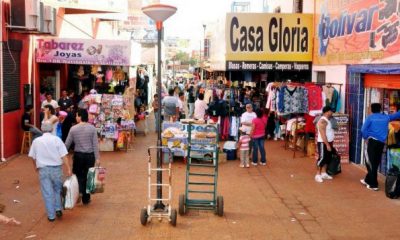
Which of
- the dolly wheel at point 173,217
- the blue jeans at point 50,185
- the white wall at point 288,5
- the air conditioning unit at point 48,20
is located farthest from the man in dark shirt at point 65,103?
the dolly wheel at point 173,217

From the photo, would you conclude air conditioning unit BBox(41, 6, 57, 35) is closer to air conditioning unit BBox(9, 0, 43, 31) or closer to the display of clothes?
air conditioning unit BBox(9, 0, 43, 31)

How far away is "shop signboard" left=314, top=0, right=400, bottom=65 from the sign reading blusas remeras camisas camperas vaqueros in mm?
509

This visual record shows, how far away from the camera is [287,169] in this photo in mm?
13992

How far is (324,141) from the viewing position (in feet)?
40.0

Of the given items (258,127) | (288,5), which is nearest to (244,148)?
(258,127)

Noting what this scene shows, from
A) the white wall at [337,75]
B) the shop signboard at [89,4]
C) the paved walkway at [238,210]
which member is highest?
the shop signboard at [89,4]

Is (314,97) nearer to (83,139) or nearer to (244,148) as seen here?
(244,148)

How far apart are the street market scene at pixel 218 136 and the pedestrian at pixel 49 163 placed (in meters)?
0.02

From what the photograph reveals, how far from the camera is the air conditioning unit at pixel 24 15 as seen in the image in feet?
47.5

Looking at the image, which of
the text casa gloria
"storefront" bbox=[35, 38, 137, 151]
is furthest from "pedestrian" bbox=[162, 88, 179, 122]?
the text casa gloria

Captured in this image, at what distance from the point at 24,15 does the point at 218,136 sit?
709 cm

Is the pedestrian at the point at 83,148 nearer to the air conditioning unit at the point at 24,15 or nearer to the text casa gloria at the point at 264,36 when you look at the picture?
the air conditioning unit at the point at 24,15

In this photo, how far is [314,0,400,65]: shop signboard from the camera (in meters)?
12.1

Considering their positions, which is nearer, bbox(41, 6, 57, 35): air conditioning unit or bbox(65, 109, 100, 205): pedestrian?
bbox(65, 109, 100, 205): pedestrian
